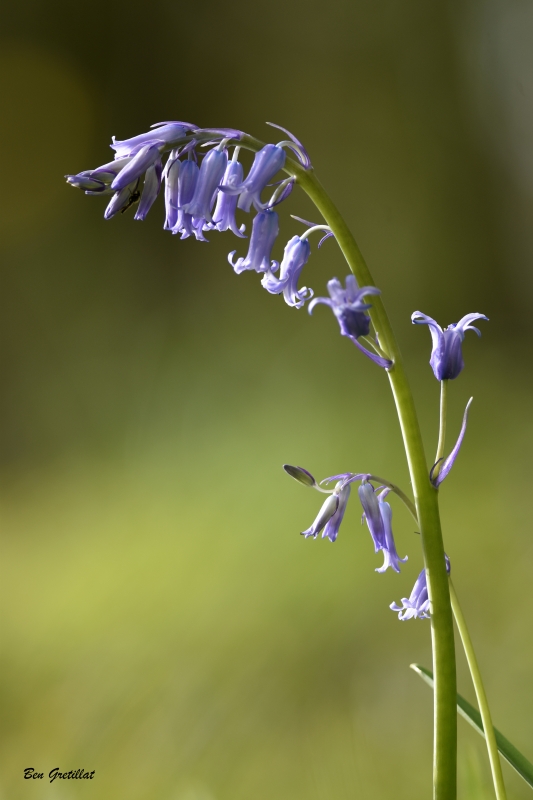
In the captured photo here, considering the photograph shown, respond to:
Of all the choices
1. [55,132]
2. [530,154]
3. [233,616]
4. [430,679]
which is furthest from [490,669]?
[55,132]

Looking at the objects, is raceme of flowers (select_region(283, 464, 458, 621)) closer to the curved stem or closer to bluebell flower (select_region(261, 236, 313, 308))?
the curved stem

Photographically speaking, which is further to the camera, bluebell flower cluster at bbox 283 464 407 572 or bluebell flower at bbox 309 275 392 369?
bluebell flower cluster at bbox 283 464 407 572

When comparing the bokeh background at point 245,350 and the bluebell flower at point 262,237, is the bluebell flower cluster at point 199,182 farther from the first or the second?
the bokeh background at point 245,350

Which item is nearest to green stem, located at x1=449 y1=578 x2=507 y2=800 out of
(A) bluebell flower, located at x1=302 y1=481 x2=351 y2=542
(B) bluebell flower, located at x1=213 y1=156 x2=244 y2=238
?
(A) bluebell flower, located at x1=302 y1=481 x2=351 y2=542

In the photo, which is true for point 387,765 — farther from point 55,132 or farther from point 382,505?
point 55,132

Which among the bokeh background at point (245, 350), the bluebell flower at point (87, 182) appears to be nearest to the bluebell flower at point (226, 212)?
the bluebell flower at point (87, 182)
